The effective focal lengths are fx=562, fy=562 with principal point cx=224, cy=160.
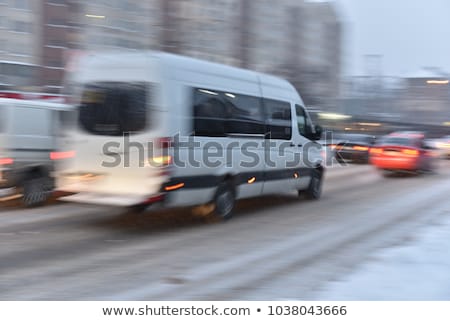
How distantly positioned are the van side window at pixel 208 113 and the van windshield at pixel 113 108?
34.9 inches

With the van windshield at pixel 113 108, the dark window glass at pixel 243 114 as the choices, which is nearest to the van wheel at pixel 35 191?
the van windshield at pixel 113 108

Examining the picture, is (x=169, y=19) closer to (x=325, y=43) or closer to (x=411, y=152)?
(x=325, y=43)

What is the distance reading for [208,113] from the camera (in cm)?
894

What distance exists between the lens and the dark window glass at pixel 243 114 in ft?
31.1

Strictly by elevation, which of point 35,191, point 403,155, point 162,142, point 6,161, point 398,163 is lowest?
point 398,163

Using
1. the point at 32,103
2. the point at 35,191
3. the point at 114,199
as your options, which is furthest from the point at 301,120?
the point at 35,191

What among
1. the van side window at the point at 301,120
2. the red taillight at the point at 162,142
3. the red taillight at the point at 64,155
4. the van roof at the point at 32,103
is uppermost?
the van roof at the point at 32,103

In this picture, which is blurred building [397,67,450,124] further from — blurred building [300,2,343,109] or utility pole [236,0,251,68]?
utility pole [236,0,251,68]

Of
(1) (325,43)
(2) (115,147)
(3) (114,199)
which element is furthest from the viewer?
(1) (325,43)

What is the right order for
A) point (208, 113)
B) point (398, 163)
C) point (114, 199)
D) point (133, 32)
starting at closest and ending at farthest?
point (114, 199)
point (208, 113)
point (398, 163)
point (133, 32)

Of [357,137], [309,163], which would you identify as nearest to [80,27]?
[357,137]

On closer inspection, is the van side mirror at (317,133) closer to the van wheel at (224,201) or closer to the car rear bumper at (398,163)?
the van wheel at (224,201)

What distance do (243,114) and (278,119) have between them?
131cm
